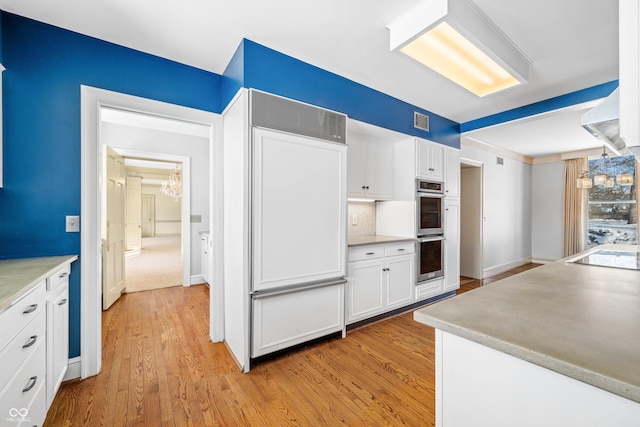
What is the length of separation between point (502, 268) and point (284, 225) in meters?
5.40

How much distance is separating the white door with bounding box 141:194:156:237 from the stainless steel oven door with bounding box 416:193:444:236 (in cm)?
1278

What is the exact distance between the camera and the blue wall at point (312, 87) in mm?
2211

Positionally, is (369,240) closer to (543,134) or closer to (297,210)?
(297,210)

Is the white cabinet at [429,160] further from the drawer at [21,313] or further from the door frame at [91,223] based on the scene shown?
the drawer at [21,313]

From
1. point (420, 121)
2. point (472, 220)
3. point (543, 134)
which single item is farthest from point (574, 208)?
point (420, 121)

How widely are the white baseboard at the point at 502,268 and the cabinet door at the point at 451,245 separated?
5.09 ft

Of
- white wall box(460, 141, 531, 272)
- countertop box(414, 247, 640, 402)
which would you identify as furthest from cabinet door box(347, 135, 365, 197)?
white wall box(460, 141, 531, 272)

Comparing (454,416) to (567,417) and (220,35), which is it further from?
(220,35)

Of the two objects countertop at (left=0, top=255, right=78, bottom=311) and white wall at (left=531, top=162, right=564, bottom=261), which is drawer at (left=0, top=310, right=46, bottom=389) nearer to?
countertop at (left=0, top=255, right=78, bottom=311)

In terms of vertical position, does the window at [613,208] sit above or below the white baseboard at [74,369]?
above

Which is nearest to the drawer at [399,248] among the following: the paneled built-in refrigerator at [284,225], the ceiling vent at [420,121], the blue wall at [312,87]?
the paneled built-in refrigerator at [284,225]

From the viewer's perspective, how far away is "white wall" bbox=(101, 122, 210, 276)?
4.04 m

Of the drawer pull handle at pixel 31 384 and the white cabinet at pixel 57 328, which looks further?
the white cabinet at pixel 57 328

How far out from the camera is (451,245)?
3953mm
